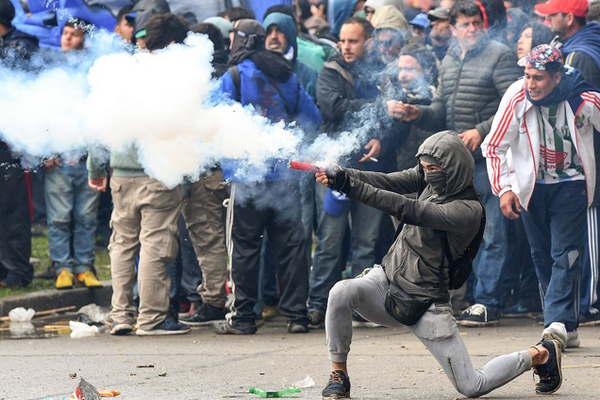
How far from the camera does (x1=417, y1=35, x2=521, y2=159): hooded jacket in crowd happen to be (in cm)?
1016

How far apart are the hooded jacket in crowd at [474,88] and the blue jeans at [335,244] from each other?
0.87 metres

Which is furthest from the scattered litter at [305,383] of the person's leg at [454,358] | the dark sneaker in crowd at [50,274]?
the dark sneaker in crowd at [50,274]

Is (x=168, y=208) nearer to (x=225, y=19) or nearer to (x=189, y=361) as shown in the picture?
(x=189, y=361)

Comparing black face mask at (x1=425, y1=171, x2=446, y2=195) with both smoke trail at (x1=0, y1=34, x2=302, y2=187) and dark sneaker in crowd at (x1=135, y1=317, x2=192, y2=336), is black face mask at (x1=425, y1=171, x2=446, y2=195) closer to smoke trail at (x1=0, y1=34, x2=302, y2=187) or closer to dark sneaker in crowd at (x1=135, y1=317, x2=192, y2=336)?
smoke trail at (x1=0, y1=34, x2=302, y2=187)

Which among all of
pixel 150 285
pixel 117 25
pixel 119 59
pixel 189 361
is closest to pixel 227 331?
pixel 150 285

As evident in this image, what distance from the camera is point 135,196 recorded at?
9812 millimetres

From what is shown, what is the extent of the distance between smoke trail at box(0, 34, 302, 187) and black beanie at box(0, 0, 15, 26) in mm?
1503

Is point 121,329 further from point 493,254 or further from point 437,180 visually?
point 437,180

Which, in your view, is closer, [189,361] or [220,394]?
[220,394]

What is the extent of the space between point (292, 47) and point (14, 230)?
9.73ft

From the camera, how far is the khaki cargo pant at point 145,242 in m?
9.80

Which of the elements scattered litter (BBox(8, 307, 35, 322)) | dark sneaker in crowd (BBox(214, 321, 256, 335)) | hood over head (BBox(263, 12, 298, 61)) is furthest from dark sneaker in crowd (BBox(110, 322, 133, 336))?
hood over head (BBox(263, 12, 298, 61))

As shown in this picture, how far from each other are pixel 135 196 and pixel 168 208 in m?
0.26

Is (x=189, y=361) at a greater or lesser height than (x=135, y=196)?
lesser
